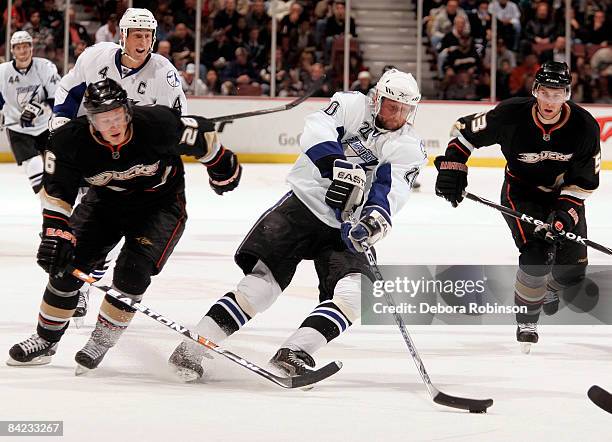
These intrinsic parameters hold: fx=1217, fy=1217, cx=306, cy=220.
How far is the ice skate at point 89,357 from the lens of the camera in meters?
3.68

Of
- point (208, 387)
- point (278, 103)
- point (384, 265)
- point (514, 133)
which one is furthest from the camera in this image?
point (278, 103)

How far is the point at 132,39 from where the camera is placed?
4.76 m

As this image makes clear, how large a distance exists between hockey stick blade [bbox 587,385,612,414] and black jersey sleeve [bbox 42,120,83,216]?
1589 mm

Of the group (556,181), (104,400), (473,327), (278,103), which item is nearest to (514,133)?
(556,181)

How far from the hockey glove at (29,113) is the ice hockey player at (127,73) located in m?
2.32

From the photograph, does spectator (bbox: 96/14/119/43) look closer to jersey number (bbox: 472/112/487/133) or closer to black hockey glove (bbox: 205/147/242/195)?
jersey number (bbox: 472/112/487/133)

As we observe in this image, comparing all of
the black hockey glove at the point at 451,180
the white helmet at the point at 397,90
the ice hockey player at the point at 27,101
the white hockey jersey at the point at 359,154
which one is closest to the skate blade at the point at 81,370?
the white hockey jersey at the point at 359,154

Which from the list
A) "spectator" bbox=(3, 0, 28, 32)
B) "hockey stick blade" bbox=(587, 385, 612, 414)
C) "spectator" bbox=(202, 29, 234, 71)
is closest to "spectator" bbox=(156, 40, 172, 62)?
"spectator" bbox=(202, 29, 234, 71)

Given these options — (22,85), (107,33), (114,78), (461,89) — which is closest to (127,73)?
(114,78)

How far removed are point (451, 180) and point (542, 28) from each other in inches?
285

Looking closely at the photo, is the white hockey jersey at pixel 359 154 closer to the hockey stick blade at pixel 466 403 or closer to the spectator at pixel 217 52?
the hockey stick blade at pixel 466 403

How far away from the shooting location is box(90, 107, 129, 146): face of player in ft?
11.5

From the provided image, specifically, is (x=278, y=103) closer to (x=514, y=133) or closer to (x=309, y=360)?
(x=514, y=133)

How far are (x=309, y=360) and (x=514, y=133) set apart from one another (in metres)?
1.40
